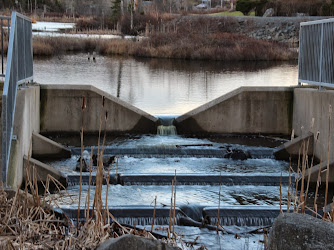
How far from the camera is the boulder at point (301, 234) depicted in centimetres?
441

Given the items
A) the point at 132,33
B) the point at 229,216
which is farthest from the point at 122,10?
the point at 229,216

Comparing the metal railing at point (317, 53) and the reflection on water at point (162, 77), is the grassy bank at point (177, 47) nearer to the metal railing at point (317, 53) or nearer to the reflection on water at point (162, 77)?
the reflection on water at point (162, 77)

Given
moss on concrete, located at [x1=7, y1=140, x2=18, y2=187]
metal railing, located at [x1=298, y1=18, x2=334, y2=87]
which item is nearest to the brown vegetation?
metal railing, located at [x1=298, y1=18, x2=334, y2=87]

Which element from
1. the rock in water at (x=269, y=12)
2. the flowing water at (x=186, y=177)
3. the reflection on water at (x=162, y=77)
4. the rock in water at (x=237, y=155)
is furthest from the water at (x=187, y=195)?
the rock in water at (x=269, y=12)

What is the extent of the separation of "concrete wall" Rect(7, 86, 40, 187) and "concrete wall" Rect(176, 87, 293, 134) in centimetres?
373

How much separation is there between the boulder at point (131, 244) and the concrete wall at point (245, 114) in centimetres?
949

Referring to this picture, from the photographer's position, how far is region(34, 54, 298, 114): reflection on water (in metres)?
20.8

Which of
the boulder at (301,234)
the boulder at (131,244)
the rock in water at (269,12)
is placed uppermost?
the rock in water at (269,12)

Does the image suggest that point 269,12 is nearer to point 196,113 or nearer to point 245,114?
point 245,114

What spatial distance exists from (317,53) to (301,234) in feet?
27.7

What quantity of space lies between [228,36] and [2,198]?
3756 cm

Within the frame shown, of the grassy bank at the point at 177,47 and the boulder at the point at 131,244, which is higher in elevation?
the grassy bank at the point at 177,47

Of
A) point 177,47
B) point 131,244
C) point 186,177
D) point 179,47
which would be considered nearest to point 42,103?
point 186,177

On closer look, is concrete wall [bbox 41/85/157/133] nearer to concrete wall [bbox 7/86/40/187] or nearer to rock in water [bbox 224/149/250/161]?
concrete wall [bbox 7/86/40/187]
